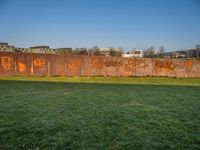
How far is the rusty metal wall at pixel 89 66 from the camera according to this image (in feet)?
60.6

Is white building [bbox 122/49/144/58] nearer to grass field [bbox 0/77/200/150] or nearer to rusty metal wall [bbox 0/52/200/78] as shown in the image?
rusty metal wall [bbox 0/52/200/78]

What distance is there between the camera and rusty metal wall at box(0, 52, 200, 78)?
1848 centimetres

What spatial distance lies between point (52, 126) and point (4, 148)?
1476 mm

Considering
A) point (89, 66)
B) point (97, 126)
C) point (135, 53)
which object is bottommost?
point (97, 126)

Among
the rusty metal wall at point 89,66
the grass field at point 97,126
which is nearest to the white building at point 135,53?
the rusty metal wall at point 89,66

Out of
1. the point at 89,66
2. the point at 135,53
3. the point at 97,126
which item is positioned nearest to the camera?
the point at 97,126

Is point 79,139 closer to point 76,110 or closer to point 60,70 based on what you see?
point 76,110

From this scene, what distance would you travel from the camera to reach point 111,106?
7.59 metres

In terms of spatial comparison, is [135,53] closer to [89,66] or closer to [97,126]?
[89,66]

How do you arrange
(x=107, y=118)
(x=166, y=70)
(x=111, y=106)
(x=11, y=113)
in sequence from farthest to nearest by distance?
A: (x=166, y=70) → (x=111, y=106) → (x=11, y=113) → (x=107, y=118)

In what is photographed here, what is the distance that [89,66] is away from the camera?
2150 cm

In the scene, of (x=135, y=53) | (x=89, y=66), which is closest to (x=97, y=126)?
(x=89, y=66)

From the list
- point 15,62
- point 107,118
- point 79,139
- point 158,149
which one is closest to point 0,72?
point 15,62

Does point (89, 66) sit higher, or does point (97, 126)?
point (89, 66)
